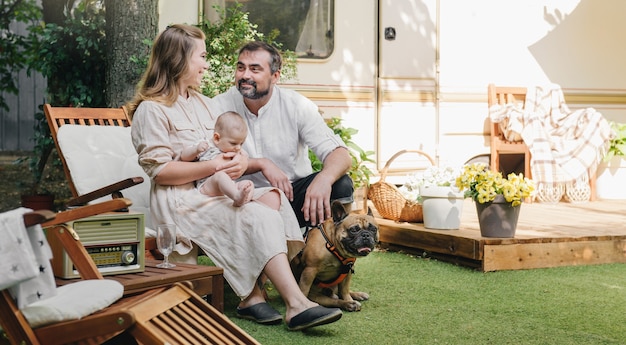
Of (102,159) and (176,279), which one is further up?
(102,159)

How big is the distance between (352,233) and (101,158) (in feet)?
4.16

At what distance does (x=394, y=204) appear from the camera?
5.43 m

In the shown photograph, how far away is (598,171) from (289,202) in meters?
4.63

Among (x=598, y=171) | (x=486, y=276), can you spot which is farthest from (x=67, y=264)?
(x=598, y=171)

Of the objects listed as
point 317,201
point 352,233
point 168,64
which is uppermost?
point 168,64

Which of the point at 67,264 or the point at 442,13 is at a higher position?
the point at 442,13

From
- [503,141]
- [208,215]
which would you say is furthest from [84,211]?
[503,141]

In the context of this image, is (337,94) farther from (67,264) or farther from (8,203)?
(67,264)

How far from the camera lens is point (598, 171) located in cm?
754

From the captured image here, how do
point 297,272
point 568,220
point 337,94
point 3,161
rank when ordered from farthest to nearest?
point 3,161, point 337,94, point 568,220, point 297,272

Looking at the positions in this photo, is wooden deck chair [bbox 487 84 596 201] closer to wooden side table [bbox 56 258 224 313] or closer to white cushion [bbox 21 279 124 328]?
wooden side table [bbox 56 258 224 313]

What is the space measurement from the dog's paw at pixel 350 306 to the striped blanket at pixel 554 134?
3.70 m

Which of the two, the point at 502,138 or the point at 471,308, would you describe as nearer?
the point at 471,308

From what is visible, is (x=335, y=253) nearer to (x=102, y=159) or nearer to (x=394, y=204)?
(x=102, y=159)
